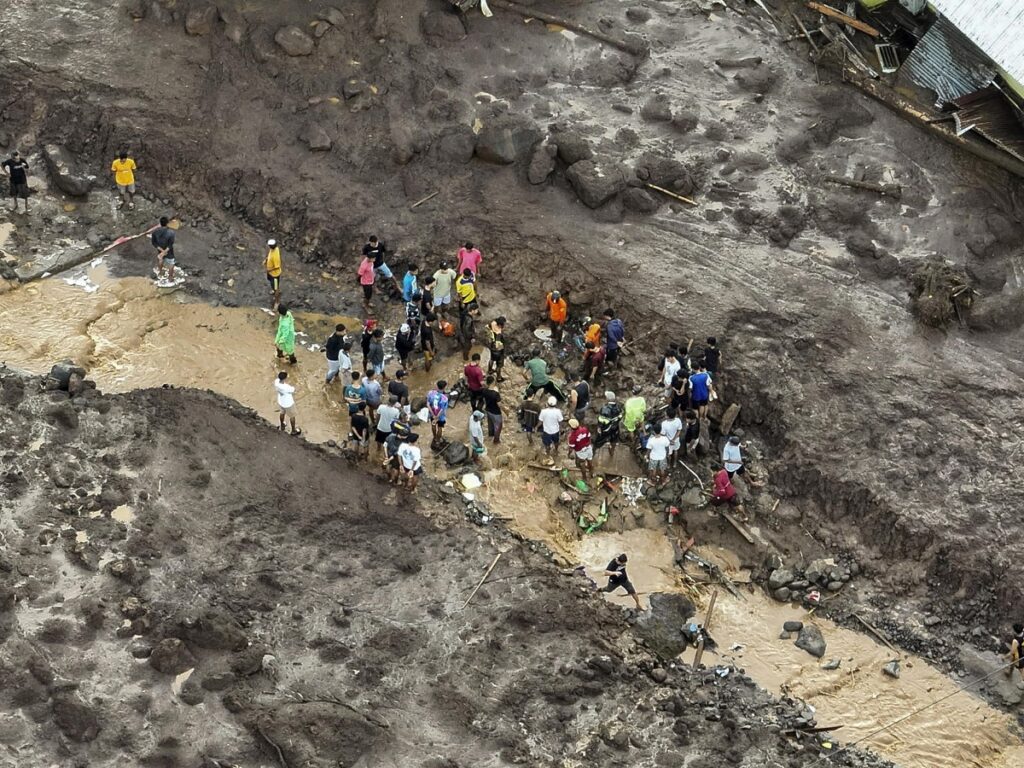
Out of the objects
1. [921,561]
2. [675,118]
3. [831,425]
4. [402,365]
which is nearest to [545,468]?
[402,365]

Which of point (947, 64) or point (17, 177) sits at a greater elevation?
point (947, 64)

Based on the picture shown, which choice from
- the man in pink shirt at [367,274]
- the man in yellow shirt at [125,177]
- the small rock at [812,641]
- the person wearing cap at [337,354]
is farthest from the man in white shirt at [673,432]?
the man in yellow shirt at [125,177]

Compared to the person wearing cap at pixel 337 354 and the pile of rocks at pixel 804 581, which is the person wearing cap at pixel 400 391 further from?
the pile of rocks at pixel 804 581

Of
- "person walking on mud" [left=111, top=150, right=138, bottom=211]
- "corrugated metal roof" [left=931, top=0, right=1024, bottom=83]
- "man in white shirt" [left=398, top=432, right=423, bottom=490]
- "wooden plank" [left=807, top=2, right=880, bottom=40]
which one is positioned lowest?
"person walking on mud" [left=111, top=150, right=138, bottom=211]

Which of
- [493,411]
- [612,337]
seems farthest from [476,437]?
[612,337]

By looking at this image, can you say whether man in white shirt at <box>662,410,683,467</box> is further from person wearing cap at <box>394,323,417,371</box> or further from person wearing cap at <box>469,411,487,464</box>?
person wearing cap at <box>394,323,417,371</box>

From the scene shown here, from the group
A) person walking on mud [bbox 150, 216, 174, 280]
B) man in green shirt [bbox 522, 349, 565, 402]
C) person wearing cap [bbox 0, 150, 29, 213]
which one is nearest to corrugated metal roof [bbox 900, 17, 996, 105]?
man in green shirt [bbox 522, 349, 565, 402]

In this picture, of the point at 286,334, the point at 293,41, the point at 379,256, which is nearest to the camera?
the point at 286,334

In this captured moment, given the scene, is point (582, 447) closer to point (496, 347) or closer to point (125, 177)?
point (496, 347)
